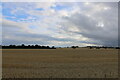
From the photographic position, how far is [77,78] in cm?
1655

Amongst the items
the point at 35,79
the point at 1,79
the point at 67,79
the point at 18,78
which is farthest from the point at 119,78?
the point at 1,79

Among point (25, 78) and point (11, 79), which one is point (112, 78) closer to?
point (25, 78)

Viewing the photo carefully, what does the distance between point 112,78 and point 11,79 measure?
29.7 ft

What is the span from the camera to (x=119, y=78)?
16.8 meters

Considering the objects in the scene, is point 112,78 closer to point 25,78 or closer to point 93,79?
point 93,79

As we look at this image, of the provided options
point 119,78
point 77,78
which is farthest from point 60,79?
point 119,78

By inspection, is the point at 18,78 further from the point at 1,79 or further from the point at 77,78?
the point at 77,78

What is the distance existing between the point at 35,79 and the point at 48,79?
3.66ft

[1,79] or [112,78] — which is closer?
[1,79]

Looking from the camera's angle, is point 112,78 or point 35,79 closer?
point 35,79

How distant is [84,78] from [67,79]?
5.47 feet

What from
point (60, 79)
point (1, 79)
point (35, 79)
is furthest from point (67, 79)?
point (1, 79)

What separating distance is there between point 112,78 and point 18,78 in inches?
335

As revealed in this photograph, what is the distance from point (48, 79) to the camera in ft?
52.0
